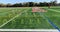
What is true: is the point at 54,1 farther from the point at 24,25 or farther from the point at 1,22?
the point at 1,22

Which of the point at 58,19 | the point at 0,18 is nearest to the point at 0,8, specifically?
the point at 0,18

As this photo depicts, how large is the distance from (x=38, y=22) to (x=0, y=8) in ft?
4.32

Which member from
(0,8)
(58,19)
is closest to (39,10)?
(58,19)

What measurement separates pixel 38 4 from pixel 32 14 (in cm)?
63

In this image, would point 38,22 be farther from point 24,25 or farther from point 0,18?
point 0,18

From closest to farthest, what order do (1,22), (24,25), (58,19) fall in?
(24,25)
(1,22)
(58,19)

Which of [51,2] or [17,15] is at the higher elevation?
[51,2]

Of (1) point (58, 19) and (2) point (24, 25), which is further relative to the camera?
(1) point (58, 19)

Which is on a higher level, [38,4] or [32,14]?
[38,4]

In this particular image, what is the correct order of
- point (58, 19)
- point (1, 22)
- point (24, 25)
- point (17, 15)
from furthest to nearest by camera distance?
1. point (17, 15)
2. point (58, 19)
3. point (1, 22)
4. point (24, 25)

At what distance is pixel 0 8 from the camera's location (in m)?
6.00

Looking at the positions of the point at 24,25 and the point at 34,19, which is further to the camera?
the point at 34,19

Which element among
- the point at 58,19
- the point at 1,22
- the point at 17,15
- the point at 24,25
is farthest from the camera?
the point at 17,15

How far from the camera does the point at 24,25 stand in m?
5.53
